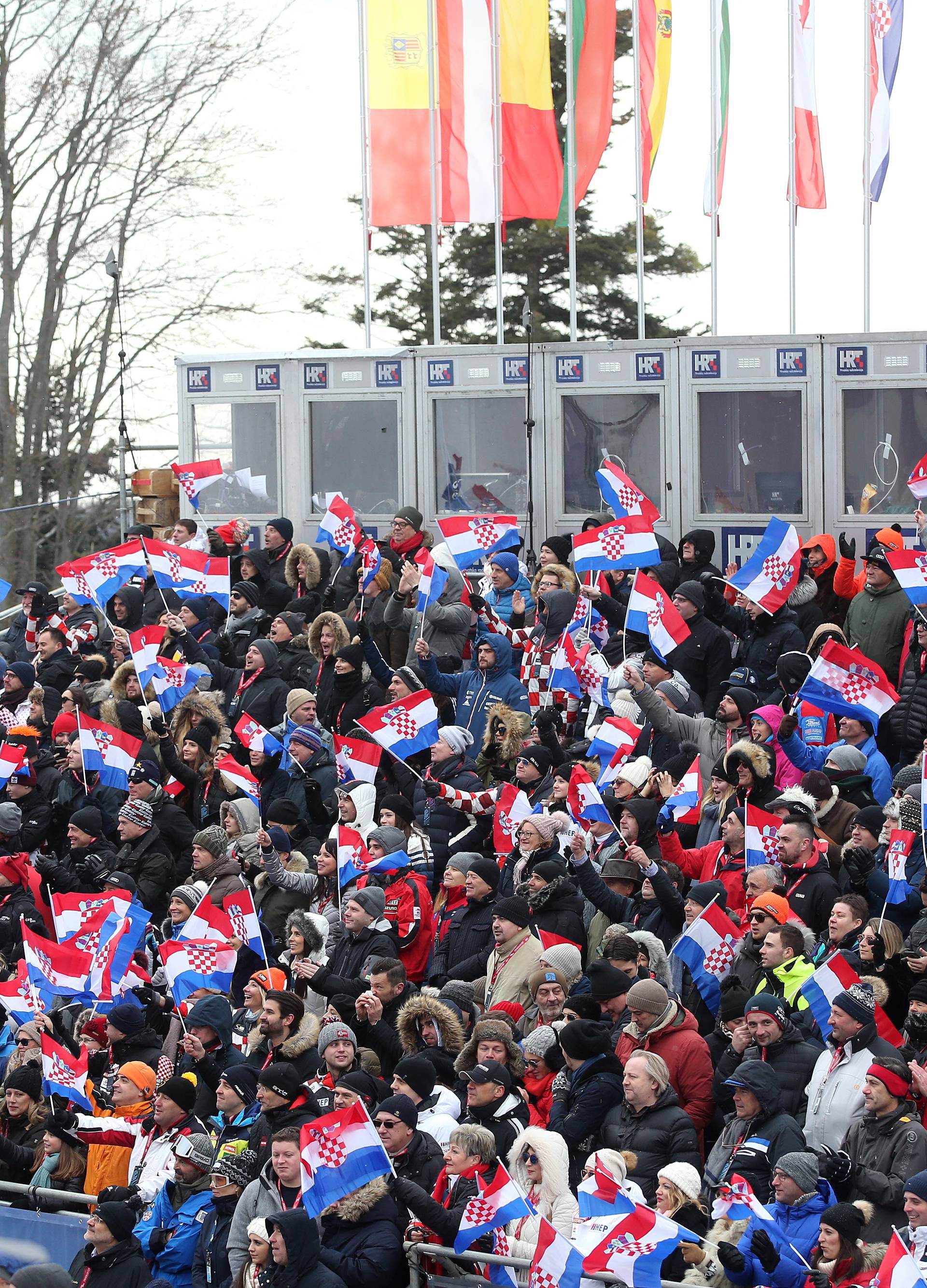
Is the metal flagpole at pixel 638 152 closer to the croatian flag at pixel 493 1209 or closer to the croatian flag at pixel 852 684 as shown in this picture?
the croatian flag at pixel 852 684

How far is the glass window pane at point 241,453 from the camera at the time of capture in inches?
813

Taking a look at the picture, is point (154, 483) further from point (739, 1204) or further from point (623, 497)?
point (739, 1204)

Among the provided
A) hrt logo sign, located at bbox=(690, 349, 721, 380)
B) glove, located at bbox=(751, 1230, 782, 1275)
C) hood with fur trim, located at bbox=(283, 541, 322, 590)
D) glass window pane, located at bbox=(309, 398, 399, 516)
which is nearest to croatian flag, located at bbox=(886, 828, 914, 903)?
glove, located at bbox=(751, 1230, 782, 1275)

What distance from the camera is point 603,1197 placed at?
8062 mm

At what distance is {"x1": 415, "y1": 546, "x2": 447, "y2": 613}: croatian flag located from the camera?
51.5 feet

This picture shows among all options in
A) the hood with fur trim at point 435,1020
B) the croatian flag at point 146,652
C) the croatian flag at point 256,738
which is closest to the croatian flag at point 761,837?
the hood with fur trim at point 435,1020

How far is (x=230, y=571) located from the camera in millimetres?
18703

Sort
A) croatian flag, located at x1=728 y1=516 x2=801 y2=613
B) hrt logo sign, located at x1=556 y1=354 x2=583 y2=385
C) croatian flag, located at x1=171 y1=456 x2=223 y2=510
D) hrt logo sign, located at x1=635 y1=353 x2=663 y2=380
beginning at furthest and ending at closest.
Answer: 1. croatian flag, located at x1=171 y1=456 x2=223 y2=510
2. hrt logo sign, located at x1=556 y1=354 x2=583 y2=385
3. hrt logo sign, located at x1=635 y1=353 x2=663 y2=380
4. croatian flag, located at x1=728 y1=516 x2=801 y2=613

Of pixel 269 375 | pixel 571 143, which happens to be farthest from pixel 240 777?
pixel 571 143

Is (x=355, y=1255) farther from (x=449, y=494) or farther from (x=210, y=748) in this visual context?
(x=449, y=494)

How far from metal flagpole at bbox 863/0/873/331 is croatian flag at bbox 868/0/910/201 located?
0.02 meters

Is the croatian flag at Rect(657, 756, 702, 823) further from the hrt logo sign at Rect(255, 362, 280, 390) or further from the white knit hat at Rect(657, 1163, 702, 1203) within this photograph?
the hrt logo sign at Rect(255, 362, 280, 390)

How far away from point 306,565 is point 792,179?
303 inches

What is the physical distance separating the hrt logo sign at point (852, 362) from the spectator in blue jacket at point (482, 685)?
208 inches
